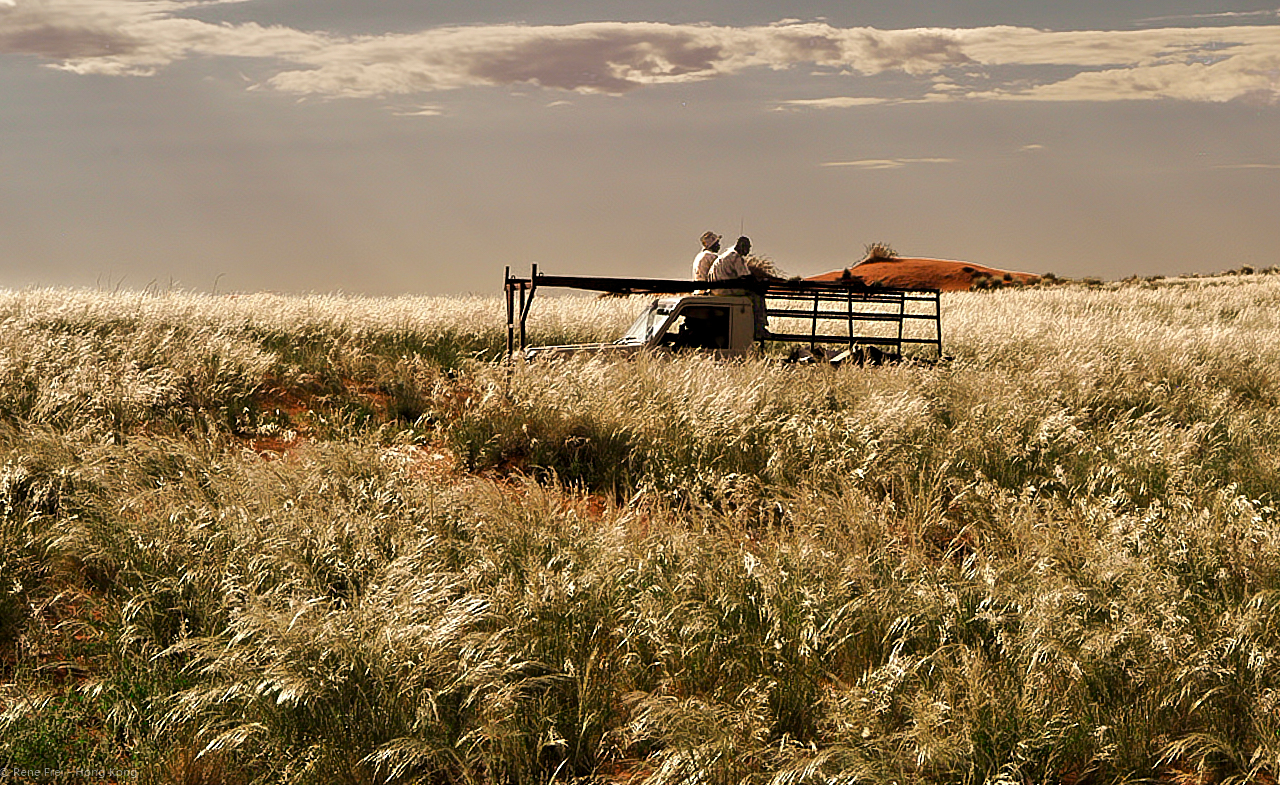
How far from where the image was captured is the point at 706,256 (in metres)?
12.8

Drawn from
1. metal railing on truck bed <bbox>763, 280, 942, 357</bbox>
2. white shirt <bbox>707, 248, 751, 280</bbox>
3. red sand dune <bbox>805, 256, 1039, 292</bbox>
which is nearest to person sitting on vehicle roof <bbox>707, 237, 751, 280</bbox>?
white shirt <bbox>707, 248, 751, 280</bbox>

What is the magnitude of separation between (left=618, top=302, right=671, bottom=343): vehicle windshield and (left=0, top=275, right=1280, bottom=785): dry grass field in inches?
104

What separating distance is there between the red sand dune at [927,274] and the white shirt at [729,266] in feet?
91.9

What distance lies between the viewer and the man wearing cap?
12836 mm

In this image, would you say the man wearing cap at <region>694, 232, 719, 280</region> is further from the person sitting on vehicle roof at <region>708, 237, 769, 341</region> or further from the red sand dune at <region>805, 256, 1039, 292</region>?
the red sand dune at <region>805, 256, 1039, 292</region>

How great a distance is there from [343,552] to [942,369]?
25.9 feet

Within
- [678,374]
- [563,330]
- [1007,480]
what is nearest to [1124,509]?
[1007,480]

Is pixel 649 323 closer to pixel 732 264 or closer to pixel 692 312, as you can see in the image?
pixel 692 312

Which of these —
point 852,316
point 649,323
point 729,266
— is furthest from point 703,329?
point 852,316

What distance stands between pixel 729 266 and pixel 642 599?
8.36 meters

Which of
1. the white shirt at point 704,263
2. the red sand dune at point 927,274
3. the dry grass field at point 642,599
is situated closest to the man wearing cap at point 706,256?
the white shirt at point 704,263

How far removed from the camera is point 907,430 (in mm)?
7930

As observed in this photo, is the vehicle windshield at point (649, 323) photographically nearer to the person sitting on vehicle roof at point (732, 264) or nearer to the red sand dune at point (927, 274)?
the person sitting on vehicle roof at point (732, 264)

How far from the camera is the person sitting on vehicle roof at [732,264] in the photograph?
488 inches
